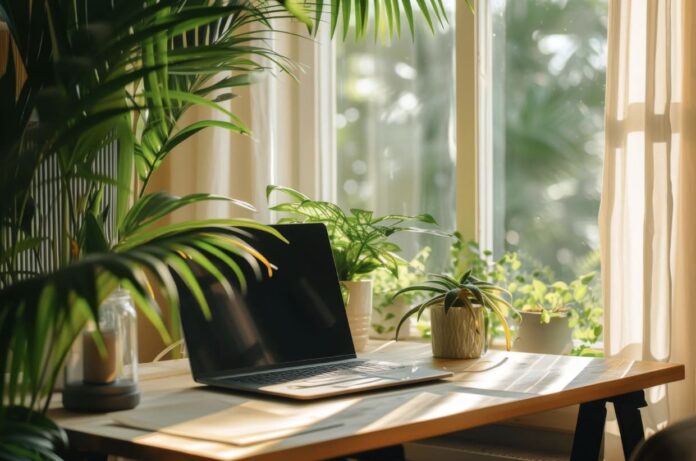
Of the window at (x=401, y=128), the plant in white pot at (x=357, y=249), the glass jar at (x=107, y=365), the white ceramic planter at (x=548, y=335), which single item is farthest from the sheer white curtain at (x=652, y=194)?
the glass jar at (x=107, y=365)

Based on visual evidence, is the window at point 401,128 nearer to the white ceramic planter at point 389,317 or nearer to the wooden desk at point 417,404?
the white ceramic planter at point 389,317

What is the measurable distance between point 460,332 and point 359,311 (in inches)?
11.9

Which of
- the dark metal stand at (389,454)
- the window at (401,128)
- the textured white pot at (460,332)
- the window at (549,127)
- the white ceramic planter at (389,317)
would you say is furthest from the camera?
the window at (401,128)

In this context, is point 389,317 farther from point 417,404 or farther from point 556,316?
point 417,404

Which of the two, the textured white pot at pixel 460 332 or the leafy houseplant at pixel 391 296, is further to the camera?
the leafy houseplant at pixel 391 296

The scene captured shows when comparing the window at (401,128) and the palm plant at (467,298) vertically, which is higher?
the window at (401,128)

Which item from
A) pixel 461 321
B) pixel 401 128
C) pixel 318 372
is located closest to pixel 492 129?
pixel 401 128

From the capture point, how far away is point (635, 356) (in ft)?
7.15

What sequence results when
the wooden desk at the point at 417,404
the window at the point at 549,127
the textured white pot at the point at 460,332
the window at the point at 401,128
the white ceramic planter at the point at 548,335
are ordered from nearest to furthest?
the wooden desk at the point at 417,404 < the textured white pot at the point at 460,332 < the white ceramic planter at the point at 548,335 < the window at the point at 549,127 < the window at the point at 401,128

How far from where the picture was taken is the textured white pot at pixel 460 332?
196 cm

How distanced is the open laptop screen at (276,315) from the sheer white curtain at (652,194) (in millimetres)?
675

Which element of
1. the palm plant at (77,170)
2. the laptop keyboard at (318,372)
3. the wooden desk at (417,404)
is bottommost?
the wooden desk at (417,404)

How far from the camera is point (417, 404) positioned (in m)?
1.47

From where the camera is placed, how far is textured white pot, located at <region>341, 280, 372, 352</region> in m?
2.17
